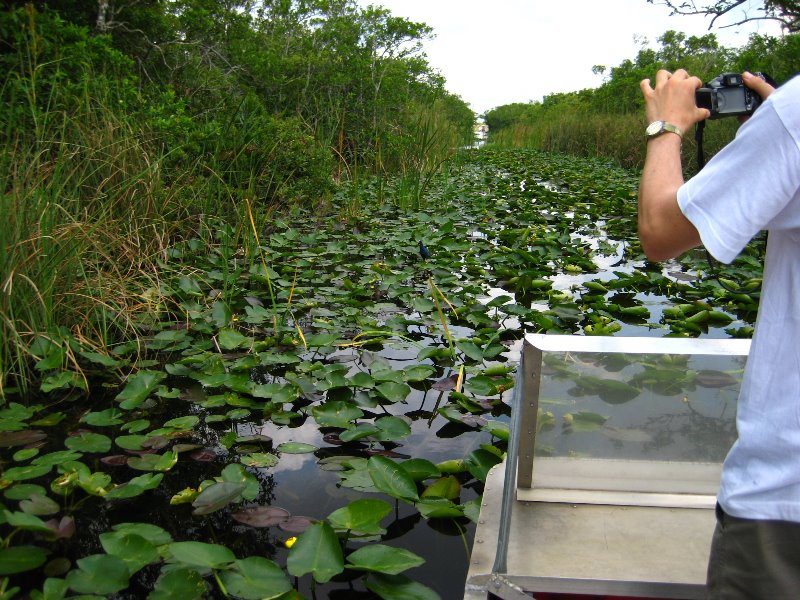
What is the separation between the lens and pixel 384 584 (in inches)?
54.0

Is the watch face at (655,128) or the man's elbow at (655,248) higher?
the watch face at (655,128)

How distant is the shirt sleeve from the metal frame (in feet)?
1.86

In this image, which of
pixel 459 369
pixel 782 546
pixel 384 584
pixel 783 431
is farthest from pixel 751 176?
pixel 459 369

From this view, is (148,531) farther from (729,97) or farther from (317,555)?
(729,97)

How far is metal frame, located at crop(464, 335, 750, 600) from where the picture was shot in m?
1.28

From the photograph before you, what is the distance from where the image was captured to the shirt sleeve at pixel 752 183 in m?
0.67

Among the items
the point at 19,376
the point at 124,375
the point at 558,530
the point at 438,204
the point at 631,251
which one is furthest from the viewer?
the point at 438,204

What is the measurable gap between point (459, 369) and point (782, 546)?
5.82 ft

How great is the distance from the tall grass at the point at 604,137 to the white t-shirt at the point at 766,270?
6.84 metres

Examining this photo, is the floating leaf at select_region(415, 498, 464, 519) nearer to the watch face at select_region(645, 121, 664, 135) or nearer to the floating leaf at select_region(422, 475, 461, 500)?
the floating leaf at select_region(422, 475, 461, 500)

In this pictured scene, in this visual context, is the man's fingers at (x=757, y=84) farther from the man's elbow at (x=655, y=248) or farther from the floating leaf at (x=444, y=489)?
the floating leaf at (x=444, y=489)

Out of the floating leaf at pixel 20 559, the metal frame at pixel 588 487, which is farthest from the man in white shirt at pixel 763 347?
the floating leaf at pixel 20 559

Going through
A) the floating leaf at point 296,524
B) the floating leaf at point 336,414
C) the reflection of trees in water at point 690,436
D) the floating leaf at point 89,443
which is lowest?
the floating leaf at point 296,524

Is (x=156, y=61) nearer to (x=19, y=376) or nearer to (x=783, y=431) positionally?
(x=19, y=376)
